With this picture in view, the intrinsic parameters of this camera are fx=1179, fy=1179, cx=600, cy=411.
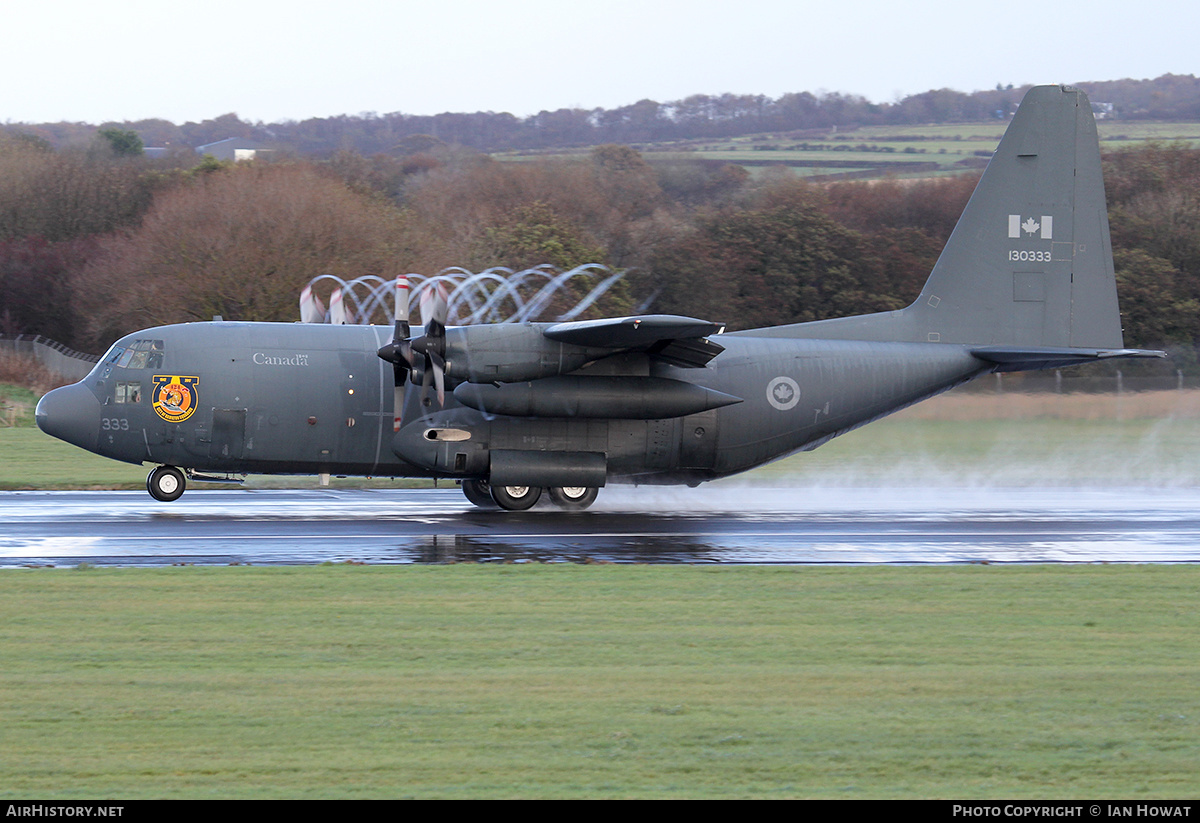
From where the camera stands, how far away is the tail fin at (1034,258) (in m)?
21.0

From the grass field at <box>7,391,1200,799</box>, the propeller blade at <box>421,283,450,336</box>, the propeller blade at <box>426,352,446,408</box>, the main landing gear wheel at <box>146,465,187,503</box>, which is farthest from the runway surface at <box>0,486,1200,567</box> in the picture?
the propeller blade at <box>421,283,450,336</box>

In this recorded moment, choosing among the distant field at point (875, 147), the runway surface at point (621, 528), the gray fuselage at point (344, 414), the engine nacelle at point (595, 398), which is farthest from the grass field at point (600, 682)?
the distant field at point (875, 147)

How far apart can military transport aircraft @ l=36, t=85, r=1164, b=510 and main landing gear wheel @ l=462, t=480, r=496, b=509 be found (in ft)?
0.14

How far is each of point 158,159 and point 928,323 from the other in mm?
76128

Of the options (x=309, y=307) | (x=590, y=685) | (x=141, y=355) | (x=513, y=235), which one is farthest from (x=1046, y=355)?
(x=513, y=235)

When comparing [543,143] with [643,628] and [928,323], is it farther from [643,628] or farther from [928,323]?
[643,628]

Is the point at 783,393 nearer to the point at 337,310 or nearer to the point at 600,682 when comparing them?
the point at 337,310

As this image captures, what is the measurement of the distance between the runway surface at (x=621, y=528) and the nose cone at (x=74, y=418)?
1.23m

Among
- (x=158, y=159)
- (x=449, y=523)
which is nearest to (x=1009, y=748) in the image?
(x=449, y=523)

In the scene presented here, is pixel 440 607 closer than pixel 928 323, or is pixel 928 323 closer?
pixel 440 607

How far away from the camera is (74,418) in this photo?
1848cm

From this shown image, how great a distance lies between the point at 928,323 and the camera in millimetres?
21047
